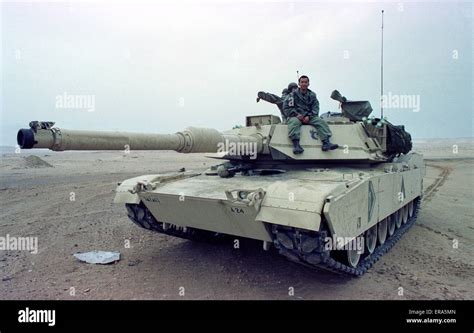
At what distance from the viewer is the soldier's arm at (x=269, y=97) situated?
7.83 m

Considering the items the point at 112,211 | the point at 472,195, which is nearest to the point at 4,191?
the point at 112,211

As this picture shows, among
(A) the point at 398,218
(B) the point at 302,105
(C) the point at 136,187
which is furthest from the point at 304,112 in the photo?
(A) the point at 398,218

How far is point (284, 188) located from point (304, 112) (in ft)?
7.98

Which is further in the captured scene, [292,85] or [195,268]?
[292,85]

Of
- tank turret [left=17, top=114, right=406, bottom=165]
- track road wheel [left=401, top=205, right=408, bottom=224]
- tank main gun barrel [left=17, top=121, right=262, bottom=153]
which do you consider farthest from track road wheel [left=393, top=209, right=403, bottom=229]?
tank main gun barrel [left=17, top=121, right=262, bottom=153]

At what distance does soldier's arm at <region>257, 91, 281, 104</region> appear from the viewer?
7828 millimetres

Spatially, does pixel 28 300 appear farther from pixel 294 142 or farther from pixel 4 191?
pixel 4 191

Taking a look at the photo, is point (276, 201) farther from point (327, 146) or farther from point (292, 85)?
point (292, 85)

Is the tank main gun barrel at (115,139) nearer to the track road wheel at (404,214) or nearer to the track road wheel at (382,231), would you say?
the track road wheel at (382,231)

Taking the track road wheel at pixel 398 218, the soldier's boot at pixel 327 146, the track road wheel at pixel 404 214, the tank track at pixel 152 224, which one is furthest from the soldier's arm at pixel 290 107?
the track road wheel at pixel 404 214

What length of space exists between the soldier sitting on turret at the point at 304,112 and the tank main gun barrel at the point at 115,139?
130 cm

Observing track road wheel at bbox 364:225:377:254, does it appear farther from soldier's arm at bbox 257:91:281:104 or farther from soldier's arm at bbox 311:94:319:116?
soldier's arm at bbox 257:91:281:104

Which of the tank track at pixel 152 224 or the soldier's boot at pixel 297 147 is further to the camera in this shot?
the tank track at pixel 152 224

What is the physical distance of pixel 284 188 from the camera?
518cm
